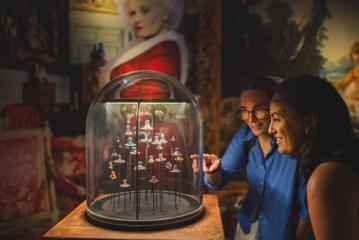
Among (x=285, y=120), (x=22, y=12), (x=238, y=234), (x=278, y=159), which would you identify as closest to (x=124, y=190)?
(x=238, y=234)

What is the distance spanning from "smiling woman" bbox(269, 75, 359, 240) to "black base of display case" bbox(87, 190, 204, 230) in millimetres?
872

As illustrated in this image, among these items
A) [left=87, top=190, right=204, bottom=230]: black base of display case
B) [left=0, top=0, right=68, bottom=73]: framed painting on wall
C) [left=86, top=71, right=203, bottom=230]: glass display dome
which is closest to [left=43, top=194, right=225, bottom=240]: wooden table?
[left=87, top=190, right=204, bottom=230]: black base of display case

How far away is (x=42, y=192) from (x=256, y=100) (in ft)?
8.59

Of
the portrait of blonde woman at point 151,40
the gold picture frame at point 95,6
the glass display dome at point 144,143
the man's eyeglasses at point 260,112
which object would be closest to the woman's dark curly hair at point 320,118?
the man's eyeglasses at point 260,112

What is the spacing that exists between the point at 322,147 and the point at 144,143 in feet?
5.59

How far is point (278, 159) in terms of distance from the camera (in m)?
2.89

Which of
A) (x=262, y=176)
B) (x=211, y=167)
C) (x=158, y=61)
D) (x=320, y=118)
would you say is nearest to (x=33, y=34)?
(x=158, y=61)

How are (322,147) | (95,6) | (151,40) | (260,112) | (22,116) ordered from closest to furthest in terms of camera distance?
(322,147) → (260,112) → (22,116) → (95,6) → (151,40)

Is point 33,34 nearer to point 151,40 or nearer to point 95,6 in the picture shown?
point 95,6

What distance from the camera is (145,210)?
8.67ft

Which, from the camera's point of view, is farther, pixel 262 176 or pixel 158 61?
pixel 158 61

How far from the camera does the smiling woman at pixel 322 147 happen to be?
5.48 ft

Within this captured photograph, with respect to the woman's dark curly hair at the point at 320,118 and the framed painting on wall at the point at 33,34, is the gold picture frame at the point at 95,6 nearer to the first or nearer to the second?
the framed painting on wall at the point at 33,34

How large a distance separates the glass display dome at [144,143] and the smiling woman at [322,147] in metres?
1.10
